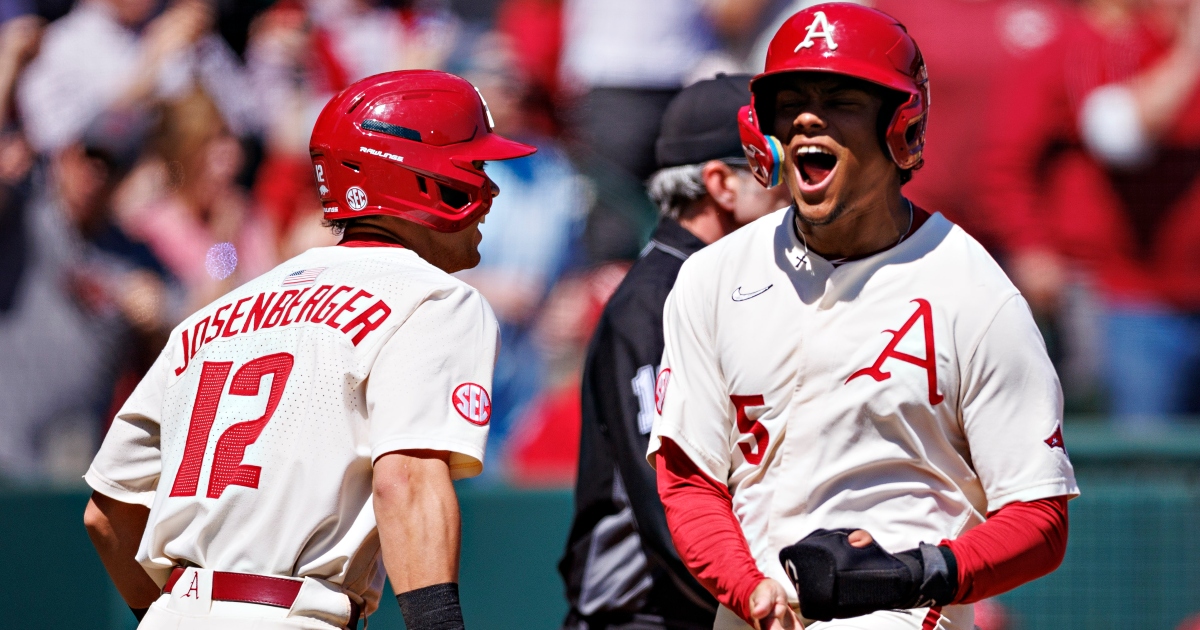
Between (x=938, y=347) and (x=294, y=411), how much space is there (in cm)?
137

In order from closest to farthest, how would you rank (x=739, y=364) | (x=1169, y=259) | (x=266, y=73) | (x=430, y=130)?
(x=739, y=364)
(x=430, y=130)
(x=1169, y=259)
(x=266, y=73)

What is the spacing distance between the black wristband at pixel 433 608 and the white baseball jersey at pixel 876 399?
621mm

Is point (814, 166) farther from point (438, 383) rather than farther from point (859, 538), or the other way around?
point (438, 383)

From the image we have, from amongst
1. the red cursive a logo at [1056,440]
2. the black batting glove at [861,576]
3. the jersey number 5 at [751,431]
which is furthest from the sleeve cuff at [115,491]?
the red cursive a logo at [1056,440]

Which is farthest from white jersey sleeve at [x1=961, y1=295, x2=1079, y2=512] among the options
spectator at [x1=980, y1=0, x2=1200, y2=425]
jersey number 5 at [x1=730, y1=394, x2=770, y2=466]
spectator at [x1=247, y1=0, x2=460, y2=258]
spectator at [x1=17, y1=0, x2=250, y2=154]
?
spectator at [x1=17, y1=0, x2=250, y2=154]

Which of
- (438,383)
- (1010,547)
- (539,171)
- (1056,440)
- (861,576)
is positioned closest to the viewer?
(861,576)

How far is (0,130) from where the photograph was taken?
7824mm

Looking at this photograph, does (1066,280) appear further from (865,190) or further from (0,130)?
(0,130)

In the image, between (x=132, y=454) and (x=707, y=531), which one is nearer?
(x=707, y=531)

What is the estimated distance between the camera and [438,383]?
297 centimetres

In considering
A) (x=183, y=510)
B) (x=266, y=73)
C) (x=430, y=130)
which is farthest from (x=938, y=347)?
(x=266, y=73)

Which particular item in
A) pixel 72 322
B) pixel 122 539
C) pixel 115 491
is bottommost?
pixel 72 322

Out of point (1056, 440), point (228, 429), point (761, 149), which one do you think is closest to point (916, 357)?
point (1056, 440)

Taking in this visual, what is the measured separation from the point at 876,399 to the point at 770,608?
1.61 ft
